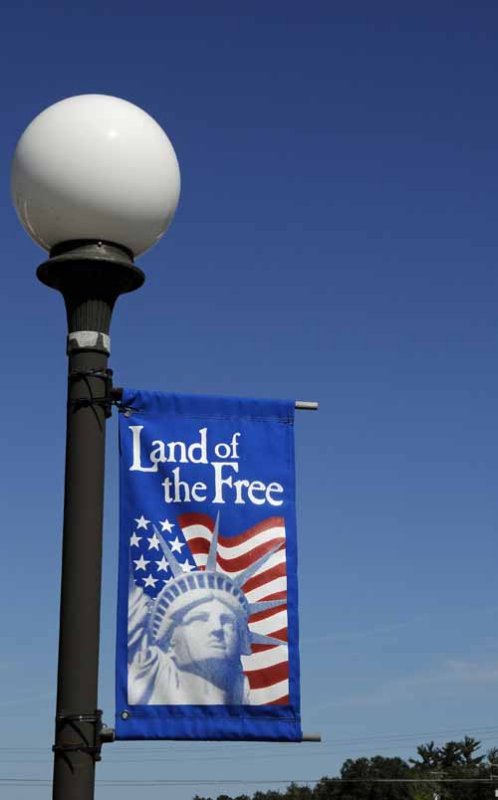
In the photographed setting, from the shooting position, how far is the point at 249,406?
6.11m

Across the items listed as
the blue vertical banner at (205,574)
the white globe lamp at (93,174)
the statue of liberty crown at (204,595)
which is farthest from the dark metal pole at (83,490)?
the statue of liberty crown at (204,595)

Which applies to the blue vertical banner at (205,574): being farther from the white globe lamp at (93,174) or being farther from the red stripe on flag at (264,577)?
the white globe lamp at (93,174)

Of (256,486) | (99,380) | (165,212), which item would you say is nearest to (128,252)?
(165,212)

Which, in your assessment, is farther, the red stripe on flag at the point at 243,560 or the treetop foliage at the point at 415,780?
the treetop foliage at the point at 415,780

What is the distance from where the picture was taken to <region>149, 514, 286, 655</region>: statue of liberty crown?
223 inches

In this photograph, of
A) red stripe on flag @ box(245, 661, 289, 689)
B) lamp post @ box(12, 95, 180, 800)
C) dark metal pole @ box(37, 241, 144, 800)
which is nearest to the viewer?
dark metal pole @ box(37, 241, 144, 800)

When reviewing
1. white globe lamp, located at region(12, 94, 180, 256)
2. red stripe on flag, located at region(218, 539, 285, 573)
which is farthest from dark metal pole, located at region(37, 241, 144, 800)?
red stripe on flag, located at region(218, 539, 285, 573)

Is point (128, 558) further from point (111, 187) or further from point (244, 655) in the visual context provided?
point (111, 187)

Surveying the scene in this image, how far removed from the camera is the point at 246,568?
5.84 metres

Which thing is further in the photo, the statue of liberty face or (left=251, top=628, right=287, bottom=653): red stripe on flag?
(left=251, top=628, right=287, bottom=653): red stripe on flag

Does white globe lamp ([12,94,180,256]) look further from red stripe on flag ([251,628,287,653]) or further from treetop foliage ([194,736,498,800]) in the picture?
treetop foliage ([194,736,498,800])

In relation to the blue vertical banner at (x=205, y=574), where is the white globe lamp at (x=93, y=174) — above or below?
above

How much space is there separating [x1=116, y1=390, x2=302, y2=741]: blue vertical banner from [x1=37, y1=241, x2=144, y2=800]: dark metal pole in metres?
0.25

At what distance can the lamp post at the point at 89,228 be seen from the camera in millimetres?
5500
